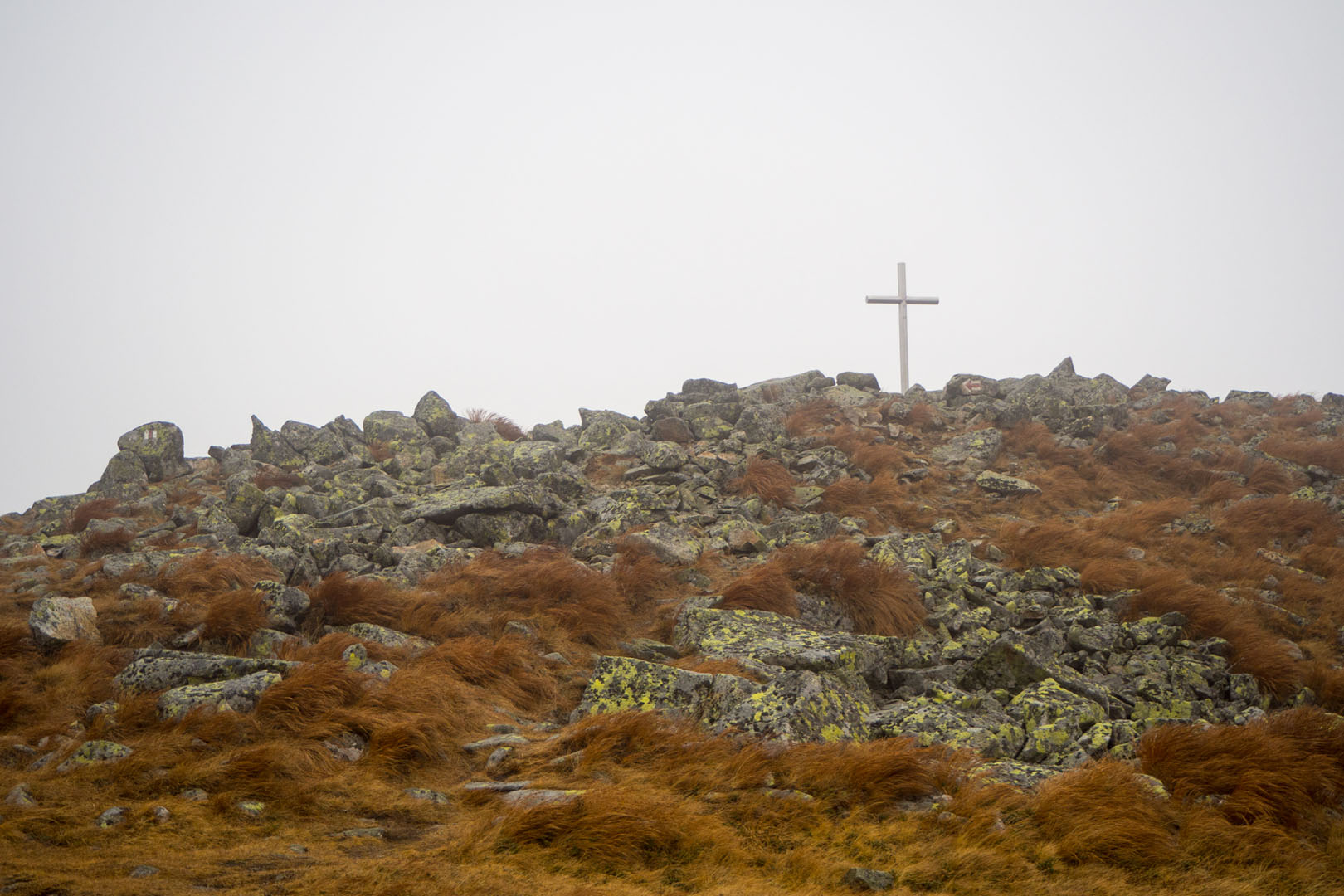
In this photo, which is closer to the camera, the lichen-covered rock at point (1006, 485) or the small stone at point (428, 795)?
the small stone at point (428, 795)

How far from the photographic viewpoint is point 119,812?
5289mm

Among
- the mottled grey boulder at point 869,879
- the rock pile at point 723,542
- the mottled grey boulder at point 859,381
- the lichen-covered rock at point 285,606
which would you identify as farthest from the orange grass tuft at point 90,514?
the mottled grey boulder at point 859,381

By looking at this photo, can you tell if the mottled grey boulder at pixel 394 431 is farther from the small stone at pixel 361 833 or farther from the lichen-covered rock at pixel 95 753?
the small stone at pixel 361 833

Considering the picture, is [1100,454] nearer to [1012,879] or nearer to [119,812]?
[1012,879]

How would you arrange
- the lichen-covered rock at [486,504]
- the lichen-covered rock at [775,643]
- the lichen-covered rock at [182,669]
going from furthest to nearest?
the lichen-covered rock at [486,504]
the lichen-covered rock at [775,643]
the lichen-covered rock at [182,669]

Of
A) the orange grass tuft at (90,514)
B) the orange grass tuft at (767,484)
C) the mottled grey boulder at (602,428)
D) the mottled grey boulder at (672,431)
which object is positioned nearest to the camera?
the orange grass tuft at (90,514)

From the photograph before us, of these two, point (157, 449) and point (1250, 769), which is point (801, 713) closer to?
point (1250, 769)

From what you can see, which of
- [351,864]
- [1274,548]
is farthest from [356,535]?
[1274,548]

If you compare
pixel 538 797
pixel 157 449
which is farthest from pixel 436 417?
pixel 538 797

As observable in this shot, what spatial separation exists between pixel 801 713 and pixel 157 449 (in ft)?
62.8

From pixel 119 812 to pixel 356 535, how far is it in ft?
26.7

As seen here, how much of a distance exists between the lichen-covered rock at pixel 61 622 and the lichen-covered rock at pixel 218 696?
1947 millimetres

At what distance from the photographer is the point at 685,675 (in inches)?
296

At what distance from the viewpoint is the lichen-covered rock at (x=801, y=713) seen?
21.8 feet
